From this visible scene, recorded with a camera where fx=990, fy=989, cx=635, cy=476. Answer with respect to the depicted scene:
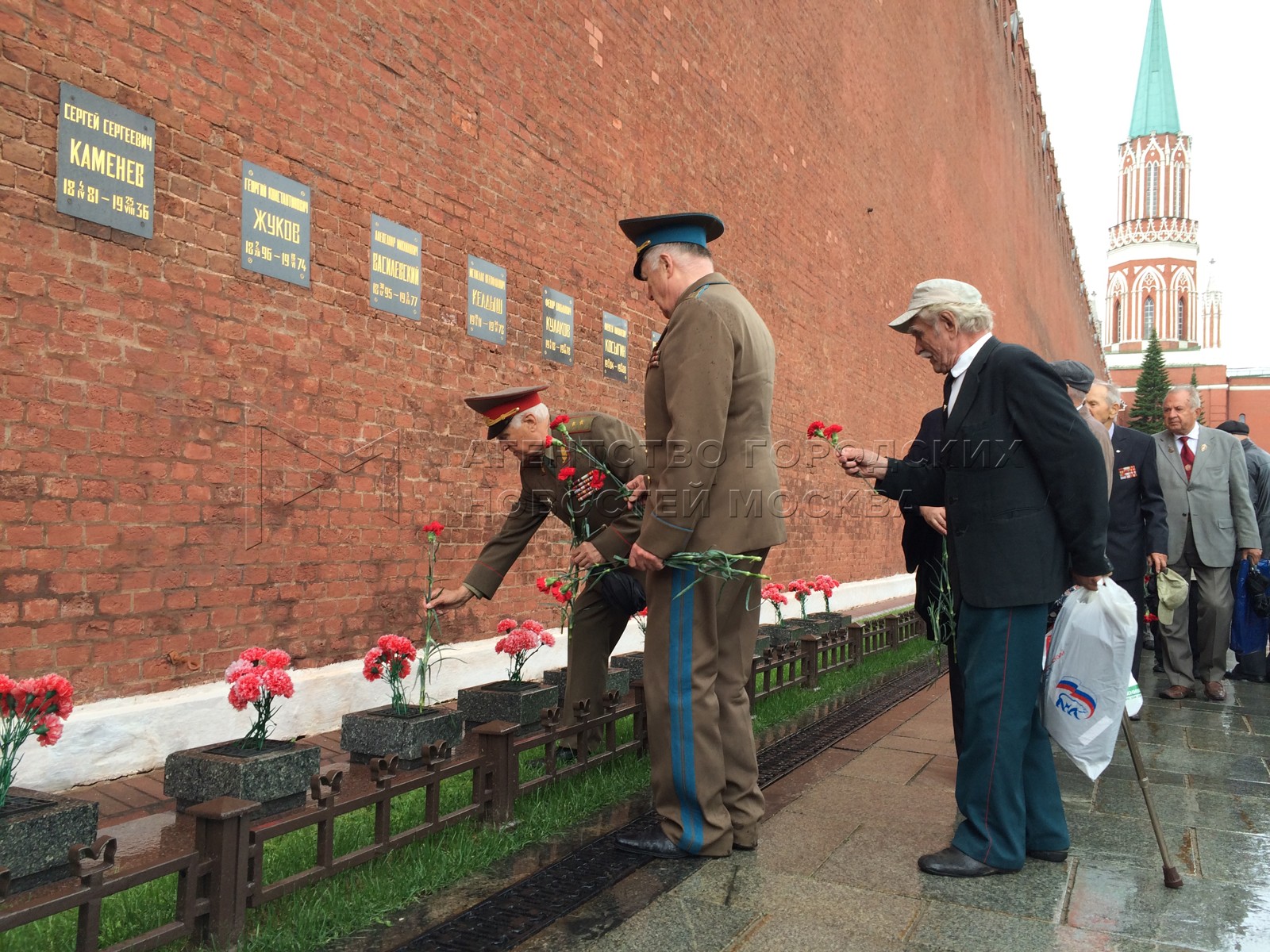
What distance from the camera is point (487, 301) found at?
21.4ft

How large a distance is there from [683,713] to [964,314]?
5.39ft

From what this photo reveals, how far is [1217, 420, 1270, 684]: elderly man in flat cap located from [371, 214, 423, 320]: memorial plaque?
6.50 m

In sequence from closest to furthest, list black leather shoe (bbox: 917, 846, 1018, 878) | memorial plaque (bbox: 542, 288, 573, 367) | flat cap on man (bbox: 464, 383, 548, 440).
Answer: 1. black leather shoe (bbox: 917, 846, 1018, 878)
2. flat cap on man (bbox: 464, 383, 548, 440)
3. memorial plaque (bbox: 542, 288, 573, 367)

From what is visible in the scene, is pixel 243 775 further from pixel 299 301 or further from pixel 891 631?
pixel 891 631

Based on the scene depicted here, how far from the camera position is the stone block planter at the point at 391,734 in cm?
426

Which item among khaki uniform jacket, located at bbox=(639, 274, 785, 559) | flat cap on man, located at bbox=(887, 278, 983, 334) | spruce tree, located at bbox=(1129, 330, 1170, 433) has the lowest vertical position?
khaki uniform jacket, located at bbox=(639, 274, 785, 559)

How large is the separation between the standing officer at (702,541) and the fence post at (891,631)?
553cm

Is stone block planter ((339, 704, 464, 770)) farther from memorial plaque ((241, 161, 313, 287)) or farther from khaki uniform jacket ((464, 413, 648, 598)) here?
memorial plaque ((241, 161, 313, 287))

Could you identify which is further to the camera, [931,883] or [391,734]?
[391,734]

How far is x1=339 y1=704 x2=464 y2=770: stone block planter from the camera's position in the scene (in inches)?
168

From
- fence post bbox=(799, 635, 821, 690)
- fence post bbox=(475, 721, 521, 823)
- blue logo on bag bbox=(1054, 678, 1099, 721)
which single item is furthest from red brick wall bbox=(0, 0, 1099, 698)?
blue logo on bag bbox=(1054, 678, 1099, 721)

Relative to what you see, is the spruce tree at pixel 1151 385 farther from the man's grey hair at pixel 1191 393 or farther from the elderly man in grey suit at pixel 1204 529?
the man's grey hair at pixel 1191 393

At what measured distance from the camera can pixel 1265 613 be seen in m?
7.55

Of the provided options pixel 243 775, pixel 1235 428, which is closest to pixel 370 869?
pixel 243 775
